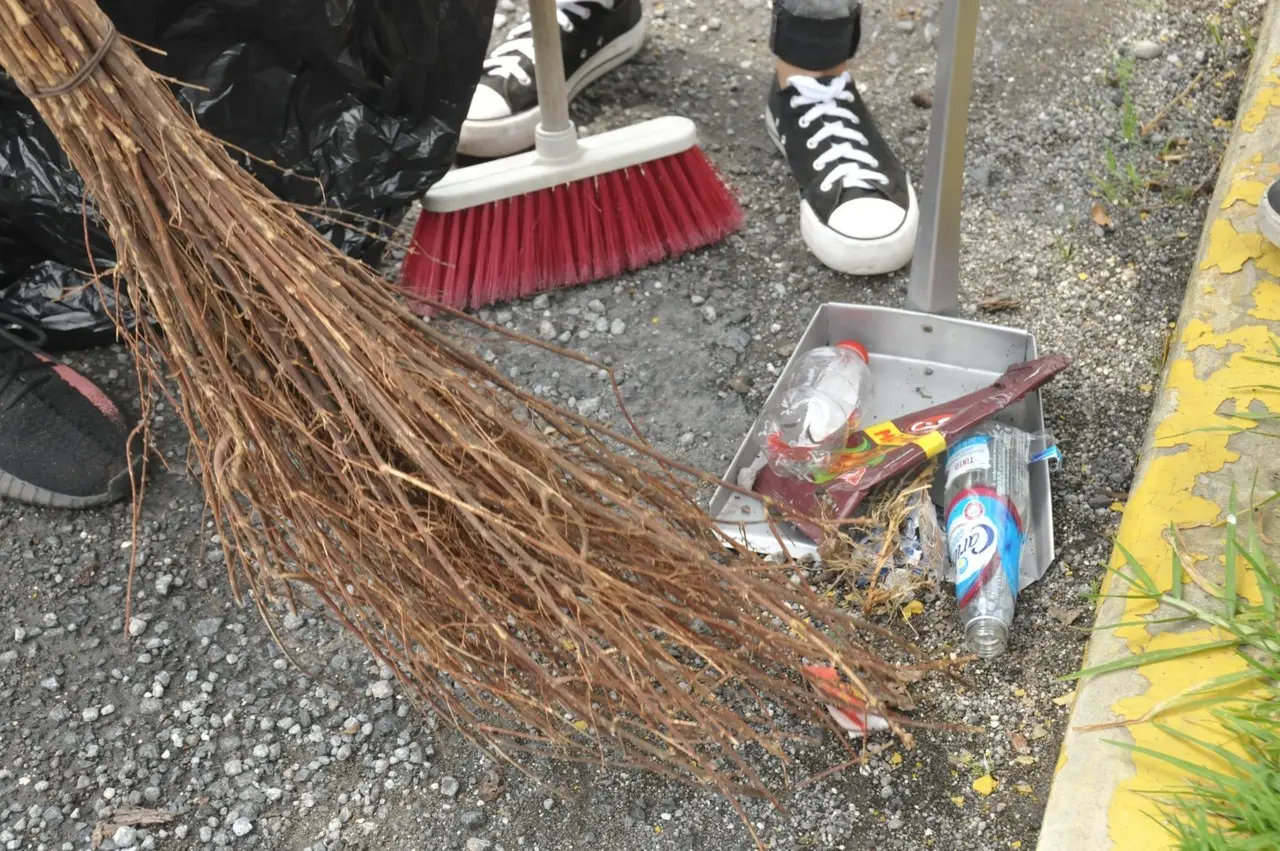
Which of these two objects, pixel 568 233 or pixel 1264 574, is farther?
pixel 568 233

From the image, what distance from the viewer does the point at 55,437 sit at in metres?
1.76

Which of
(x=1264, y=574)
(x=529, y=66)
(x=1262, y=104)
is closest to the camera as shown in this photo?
(x=1264, y=574)

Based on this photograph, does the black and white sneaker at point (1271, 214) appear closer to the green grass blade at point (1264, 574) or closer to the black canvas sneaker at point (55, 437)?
the green grass blade at point (1264, 574)

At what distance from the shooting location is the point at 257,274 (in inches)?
44.4

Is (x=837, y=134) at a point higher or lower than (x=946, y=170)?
lower

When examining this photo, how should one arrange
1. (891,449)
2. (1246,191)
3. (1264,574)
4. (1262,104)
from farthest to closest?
(1262,104), (1246,191), (891,449), (1264,574)

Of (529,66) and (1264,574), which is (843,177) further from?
(1264,574)

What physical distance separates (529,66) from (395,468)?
1316 millimetres

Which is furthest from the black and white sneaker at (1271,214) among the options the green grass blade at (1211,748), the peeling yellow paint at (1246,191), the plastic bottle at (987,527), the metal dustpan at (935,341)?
the green grass blade at (1211,748)

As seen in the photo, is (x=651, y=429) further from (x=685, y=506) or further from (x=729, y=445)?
(x=685, y=506)

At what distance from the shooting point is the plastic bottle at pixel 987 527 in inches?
57.7

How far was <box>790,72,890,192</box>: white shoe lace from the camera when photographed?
2066mm

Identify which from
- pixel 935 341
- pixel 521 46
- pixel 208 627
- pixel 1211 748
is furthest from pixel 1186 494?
pixel 521 46

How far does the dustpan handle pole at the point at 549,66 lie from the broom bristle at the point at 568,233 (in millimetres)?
117
